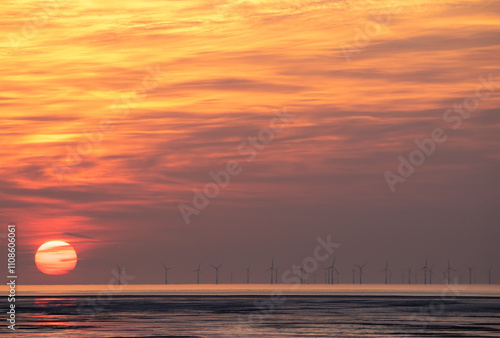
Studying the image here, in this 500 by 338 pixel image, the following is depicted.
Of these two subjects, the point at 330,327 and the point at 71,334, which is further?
the point at 330,327

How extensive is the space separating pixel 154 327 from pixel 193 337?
56.3 feet

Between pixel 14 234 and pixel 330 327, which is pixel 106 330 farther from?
pixel 330 327

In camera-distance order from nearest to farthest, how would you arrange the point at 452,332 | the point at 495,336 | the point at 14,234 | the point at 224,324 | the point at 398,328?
the point at 14,234 < the point at 495,336 < the point at 452,332 < the point at 398,328 < the point at 224,324

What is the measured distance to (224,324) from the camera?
104m

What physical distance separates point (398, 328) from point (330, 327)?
8.58 meters

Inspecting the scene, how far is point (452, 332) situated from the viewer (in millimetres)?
89062

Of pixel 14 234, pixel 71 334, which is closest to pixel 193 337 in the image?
pixel 71 334

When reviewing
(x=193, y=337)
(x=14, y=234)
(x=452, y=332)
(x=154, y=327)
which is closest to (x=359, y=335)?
(x=452, y=332)

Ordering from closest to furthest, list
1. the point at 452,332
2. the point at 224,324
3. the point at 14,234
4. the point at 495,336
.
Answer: the point at 14,234, the point at 495,336, the point at 452,332, the point at 224,324

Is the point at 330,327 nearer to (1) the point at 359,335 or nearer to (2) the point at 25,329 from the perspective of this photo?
(1) the point at 359,335

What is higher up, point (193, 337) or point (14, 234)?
point (14, 234)

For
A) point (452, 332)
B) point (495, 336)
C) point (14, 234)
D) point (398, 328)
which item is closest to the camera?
point (14, 234)

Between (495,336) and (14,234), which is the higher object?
(14,234)

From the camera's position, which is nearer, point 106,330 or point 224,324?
point 106,330
